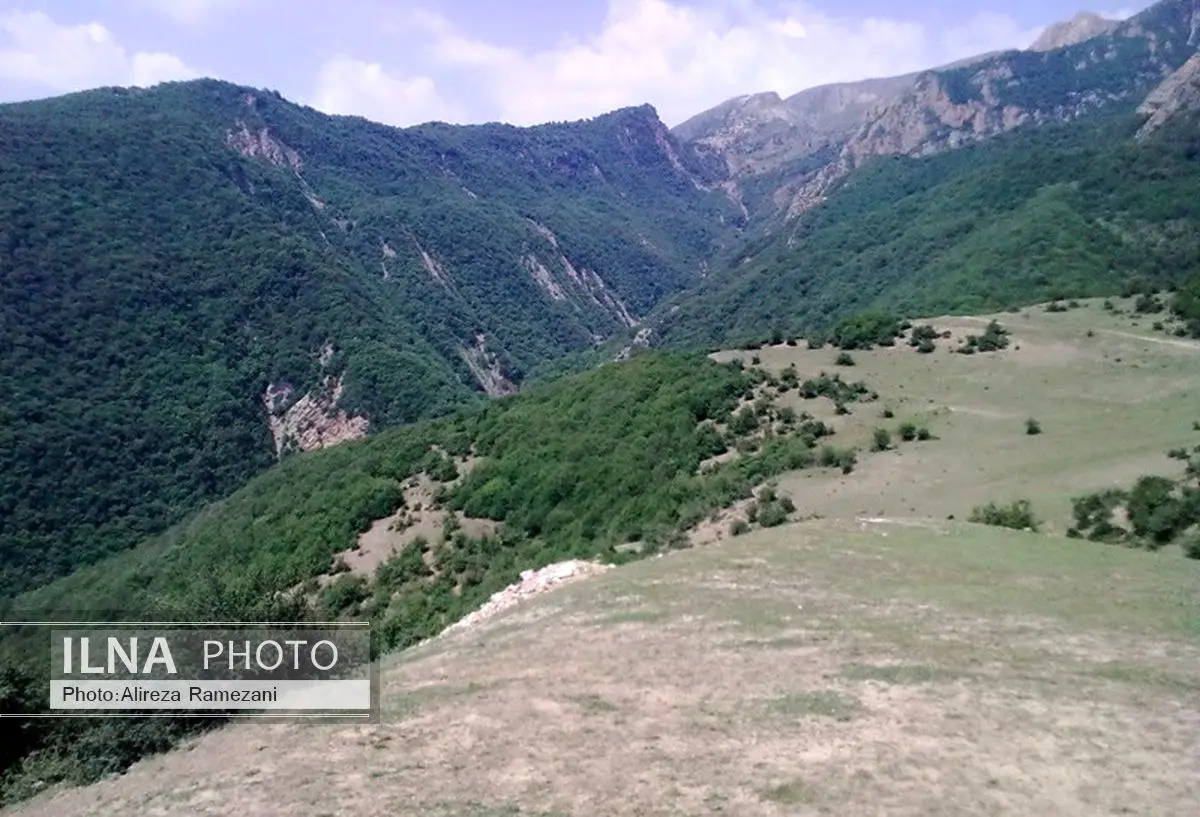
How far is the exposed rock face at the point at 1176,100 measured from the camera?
15475 cm

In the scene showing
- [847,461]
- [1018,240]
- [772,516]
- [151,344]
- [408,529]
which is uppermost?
[1018,240]

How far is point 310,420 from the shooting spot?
130750 millimetres

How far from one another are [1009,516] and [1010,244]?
104m

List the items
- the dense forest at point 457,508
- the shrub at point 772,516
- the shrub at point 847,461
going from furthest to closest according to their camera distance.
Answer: the shrub at point 847,461, the shrub at point 772,516, the dense forest at point 457,508

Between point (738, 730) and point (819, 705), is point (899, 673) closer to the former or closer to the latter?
point (819, 705)

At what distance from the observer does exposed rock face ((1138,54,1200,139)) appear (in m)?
155

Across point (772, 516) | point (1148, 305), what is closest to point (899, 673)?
point (772, 516)

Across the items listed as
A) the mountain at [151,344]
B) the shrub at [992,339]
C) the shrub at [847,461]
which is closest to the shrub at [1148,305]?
the shrub at [992,339]

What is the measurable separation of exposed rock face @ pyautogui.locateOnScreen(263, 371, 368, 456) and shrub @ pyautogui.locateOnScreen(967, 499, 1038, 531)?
104 meters

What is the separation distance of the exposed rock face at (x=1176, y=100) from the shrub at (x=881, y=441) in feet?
462

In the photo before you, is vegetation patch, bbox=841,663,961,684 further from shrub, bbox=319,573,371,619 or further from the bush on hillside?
the bush on hillside

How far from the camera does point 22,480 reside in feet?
288

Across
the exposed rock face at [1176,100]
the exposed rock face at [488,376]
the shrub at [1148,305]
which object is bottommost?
the shrub at [1148,305]

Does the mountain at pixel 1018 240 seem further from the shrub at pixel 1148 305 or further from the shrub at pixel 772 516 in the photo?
the shrub at pixel 772 516
